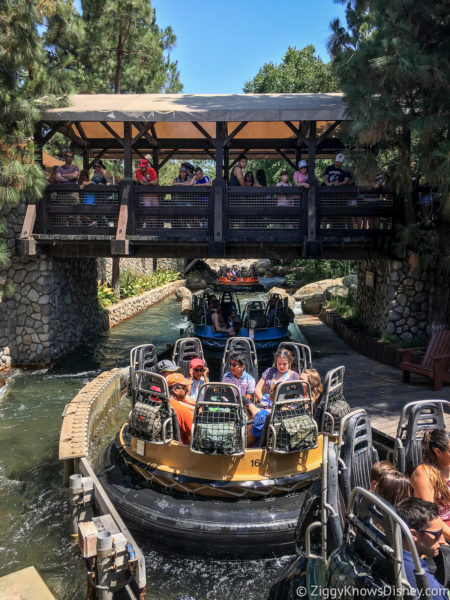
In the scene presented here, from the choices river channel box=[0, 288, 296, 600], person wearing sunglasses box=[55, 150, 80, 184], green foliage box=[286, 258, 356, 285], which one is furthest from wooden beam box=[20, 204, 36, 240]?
green foliage box=[286, 258, 356, 285]

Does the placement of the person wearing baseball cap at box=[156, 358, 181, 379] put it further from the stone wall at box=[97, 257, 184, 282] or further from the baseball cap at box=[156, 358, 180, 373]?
the stone wall at box=[97, 257, 184, 282]

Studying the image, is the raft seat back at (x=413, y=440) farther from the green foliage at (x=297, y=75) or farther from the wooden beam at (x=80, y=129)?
the green foliage at (x=297, y=75)

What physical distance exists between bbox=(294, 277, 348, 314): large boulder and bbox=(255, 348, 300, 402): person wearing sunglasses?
1201 cm

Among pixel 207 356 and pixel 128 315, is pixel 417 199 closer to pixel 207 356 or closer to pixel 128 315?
pixel 207 356

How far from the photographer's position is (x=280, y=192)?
10.6 m

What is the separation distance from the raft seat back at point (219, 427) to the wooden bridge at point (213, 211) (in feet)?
19.0

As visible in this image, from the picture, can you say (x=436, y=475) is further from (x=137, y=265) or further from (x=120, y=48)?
(x=137, y=265)

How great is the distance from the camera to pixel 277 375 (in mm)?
6430

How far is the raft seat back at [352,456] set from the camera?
3607mm

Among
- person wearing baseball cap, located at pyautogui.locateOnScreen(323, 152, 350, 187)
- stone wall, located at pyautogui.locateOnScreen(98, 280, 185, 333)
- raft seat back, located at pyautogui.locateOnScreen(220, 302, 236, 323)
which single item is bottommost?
stone wall, located at pyautogui.locateOnScreen(98, 280, 185, 333)

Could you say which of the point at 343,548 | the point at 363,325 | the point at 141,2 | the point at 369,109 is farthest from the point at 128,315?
the point at 343,548

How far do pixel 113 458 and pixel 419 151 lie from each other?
6421 millimetres

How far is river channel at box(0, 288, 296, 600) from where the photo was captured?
462 cm

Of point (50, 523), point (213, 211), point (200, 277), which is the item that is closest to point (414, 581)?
point (50, 523)
